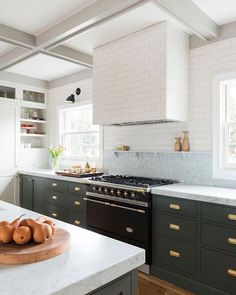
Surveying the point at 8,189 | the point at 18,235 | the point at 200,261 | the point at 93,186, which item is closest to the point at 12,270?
the point at 18,235

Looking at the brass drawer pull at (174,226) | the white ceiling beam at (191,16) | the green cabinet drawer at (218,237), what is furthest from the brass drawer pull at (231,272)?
the white ceiling beam at (191,16)

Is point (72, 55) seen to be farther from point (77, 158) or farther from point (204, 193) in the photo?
point (204, 193)

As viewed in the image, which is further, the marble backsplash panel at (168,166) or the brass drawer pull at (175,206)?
the marble backsplash panel at (168,166)

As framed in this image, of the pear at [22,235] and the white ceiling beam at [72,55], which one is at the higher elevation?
the white ceiling beam at [72,55]

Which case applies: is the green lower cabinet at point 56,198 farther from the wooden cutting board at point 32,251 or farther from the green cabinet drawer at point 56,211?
the wooden cutting board at point 32,251

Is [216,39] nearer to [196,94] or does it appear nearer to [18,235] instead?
[196,94]

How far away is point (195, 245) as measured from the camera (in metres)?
2.71

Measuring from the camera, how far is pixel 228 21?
3090 mm

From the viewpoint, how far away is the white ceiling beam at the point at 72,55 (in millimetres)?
3730

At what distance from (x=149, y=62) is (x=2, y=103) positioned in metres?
3.09

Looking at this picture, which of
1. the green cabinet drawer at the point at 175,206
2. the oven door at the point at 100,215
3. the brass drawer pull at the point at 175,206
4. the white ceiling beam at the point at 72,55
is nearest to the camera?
the green cabinet drawer at the point at 175,206

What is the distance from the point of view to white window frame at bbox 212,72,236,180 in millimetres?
3211

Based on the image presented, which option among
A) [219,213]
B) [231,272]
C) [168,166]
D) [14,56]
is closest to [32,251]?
[219,213]

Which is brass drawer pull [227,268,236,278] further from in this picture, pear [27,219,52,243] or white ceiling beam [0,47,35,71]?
white ceiling beam [0,47,35,71]
